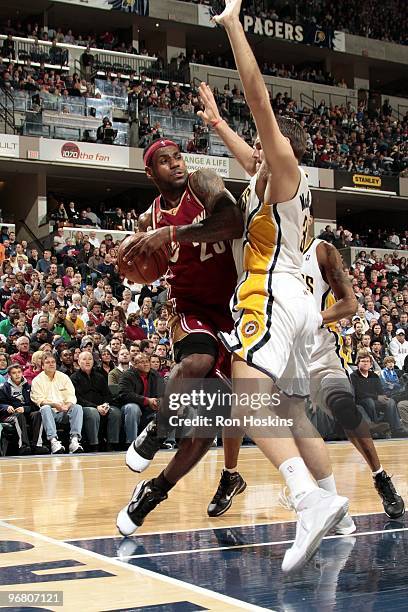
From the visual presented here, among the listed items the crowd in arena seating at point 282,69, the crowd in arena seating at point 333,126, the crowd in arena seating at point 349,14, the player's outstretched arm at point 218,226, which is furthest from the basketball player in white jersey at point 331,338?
the crowd in arena seating at point 349,14

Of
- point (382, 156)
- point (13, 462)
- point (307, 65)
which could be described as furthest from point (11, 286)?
point (307, 65)

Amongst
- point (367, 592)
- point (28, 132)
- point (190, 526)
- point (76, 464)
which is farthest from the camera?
point (28, 132)

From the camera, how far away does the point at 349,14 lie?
3303 centimetres

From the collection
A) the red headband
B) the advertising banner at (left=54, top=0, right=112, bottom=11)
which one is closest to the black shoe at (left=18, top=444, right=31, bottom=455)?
the red headband

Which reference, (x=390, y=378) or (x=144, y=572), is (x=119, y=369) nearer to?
(x=390, y=378)

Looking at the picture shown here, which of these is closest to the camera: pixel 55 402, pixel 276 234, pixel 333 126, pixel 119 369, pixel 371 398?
pixel 276 234

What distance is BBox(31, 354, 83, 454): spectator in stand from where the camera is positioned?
32.9ft

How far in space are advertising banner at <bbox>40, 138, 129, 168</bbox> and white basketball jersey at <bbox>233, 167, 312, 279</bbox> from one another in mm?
18427

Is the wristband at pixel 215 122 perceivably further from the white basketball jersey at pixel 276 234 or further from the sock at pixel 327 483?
the sock at pixel 327 483

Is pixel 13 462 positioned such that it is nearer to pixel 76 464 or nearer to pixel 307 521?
pixel 76 464

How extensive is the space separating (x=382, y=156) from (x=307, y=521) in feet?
87.1

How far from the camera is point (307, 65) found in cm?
3312

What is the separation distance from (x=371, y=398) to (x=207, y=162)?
41.2ft

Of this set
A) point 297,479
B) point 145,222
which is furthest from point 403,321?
point 297,479
